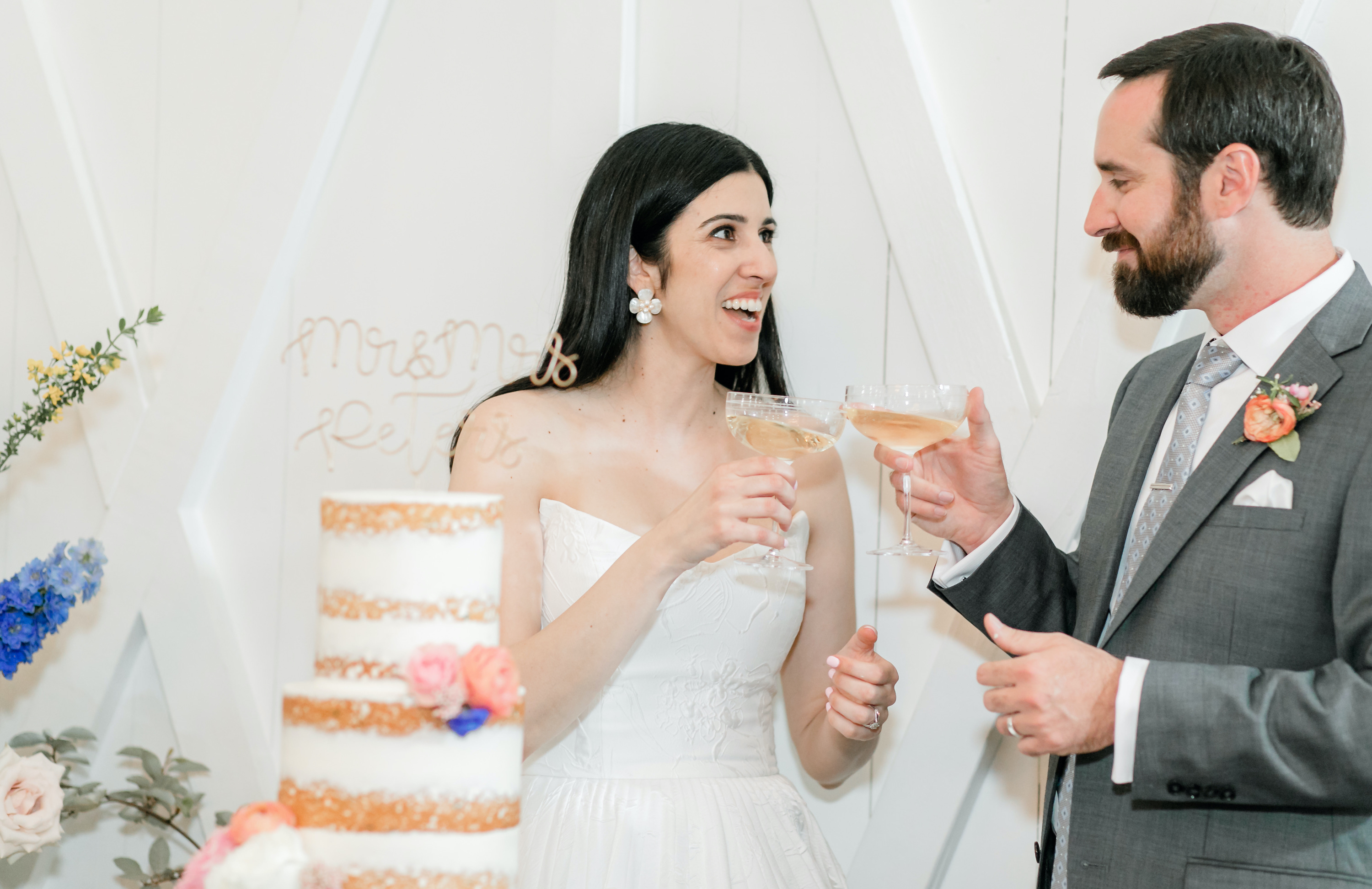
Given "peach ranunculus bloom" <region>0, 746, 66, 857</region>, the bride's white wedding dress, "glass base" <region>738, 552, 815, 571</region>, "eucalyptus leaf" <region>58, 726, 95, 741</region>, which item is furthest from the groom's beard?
"eucalyptus leaf" <region>58, 726, 95, 741</region>

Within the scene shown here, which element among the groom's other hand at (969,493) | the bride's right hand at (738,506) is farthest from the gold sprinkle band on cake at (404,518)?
the groom's other hand at (969,493)

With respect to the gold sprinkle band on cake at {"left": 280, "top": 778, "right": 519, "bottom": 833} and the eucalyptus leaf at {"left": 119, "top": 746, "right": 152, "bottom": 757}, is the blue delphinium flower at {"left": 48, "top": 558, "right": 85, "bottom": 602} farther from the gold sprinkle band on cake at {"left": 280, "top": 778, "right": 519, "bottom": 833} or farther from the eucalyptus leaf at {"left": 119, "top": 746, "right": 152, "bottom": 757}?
the gold sprinkle band on cake at {"left": 280, "top": 778, "right": 519, "bottom": 833}

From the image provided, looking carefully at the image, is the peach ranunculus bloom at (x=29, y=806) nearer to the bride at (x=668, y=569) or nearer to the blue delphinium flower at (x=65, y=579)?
the blue delphinium flower at (x=65, y=579)

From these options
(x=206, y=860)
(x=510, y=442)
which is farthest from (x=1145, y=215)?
(x=206, y=860)

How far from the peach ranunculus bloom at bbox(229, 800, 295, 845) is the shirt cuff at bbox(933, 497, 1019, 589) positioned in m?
1.11

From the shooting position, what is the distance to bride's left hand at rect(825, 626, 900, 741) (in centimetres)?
187

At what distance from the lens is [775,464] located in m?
1.70

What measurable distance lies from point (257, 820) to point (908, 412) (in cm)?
108

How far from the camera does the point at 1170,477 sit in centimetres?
164

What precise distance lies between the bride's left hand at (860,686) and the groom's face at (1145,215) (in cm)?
66

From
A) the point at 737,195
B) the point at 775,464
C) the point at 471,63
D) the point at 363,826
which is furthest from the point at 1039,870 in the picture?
the point at 471,63

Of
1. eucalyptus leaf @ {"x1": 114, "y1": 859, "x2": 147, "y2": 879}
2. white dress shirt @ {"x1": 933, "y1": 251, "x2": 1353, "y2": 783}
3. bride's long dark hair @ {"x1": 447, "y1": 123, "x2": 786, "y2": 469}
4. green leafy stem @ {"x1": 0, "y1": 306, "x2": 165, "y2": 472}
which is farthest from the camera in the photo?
eucalyptus leaf @ {"x1": 114, "y1": 859, "x2": 147, "y2": 879}

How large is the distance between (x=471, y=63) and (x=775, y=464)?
1.36 metres

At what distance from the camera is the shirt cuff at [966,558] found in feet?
6.03
